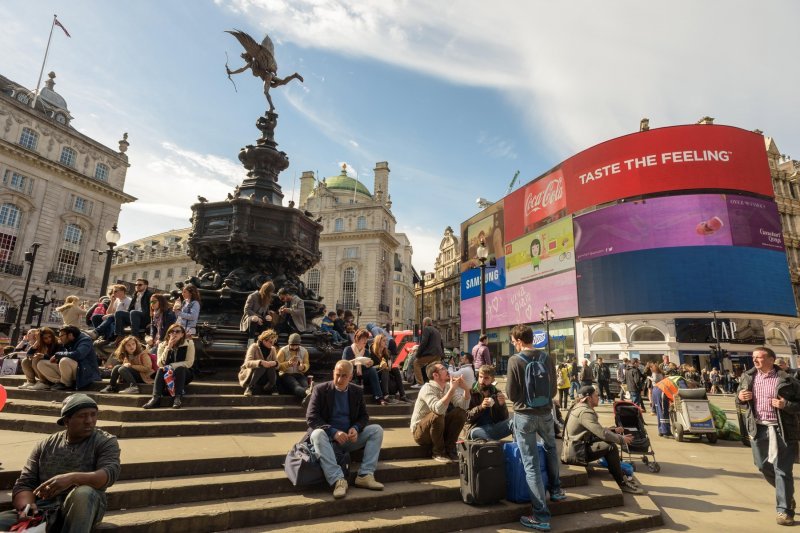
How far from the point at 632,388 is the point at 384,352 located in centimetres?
1118

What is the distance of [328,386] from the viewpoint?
4688 mm

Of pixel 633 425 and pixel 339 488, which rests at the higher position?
pixel 633 425

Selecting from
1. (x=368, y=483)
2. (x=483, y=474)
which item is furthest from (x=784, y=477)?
(x=368, y=483)

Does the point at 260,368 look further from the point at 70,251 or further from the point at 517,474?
the point at 70,251

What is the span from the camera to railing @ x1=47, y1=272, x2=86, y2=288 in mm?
33062

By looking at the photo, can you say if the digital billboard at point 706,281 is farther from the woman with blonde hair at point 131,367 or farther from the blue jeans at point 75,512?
the blue jeans at point 75,512

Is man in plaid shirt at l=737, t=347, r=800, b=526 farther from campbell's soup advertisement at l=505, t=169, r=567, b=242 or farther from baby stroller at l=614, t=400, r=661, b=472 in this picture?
campbell's soup advertisement at l=505, t=169, r=567, b=242

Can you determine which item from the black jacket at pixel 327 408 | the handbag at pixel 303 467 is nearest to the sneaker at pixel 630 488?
the black jacket at pixel 327 408

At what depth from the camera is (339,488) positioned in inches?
155

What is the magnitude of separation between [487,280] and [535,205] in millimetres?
10864

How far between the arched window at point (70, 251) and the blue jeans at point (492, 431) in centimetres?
4173

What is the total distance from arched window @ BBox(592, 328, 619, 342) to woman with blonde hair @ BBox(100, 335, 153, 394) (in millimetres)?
35711

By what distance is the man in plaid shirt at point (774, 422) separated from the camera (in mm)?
4543

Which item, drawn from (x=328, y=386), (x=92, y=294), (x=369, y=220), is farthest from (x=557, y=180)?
(x=92, y=294)
